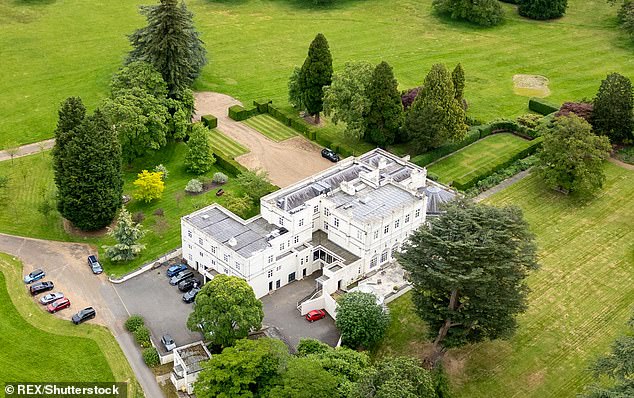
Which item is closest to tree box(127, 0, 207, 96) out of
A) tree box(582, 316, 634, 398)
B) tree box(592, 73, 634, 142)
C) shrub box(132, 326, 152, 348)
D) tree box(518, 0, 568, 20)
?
shrub box(132, 326, 152, 348)

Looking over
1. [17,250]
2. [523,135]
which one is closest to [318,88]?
[523,135]

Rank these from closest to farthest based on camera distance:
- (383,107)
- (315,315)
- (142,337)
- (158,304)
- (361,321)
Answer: (361,321) → (142,337) → (315,315) → (158,304) → (383,107)

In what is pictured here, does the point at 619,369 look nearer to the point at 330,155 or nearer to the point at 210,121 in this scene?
the point at 330,155

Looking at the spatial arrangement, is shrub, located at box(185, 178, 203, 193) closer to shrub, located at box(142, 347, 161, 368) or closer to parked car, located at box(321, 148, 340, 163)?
parked car, located at box(321, 148, 340, 163)

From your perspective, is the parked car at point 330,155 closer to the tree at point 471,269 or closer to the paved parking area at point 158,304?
the paved parking area at point 158,304

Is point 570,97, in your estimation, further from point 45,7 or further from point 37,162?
point 45,7

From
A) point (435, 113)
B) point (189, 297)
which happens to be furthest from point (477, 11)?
point (189, 297)
